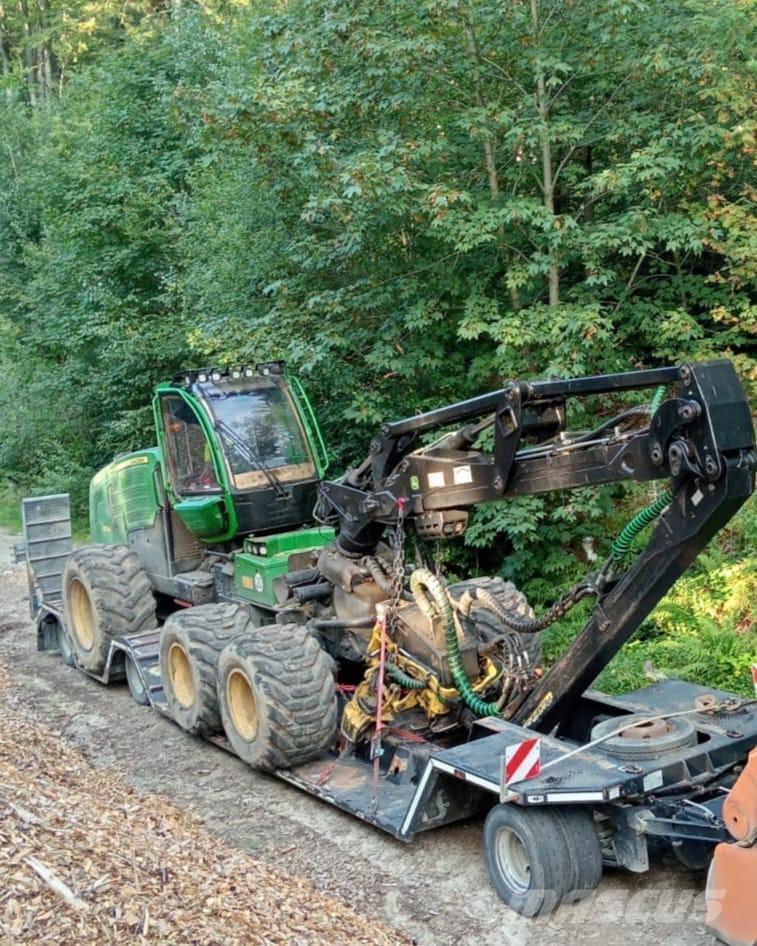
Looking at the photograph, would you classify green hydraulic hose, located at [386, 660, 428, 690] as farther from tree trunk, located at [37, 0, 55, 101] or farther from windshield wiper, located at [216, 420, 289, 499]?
tree trunk, located at [37, 0, 55, 101]

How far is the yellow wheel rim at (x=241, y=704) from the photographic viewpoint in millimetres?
7437

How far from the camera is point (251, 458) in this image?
9.05m

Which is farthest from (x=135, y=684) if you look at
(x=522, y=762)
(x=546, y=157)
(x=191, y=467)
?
(x=546, y=157)

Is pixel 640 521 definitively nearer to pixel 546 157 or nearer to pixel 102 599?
pixel 102 599

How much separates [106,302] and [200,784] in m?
12.8

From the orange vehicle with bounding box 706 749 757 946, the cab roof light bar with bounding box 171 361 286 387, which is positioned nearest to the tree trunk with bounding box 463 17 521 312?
the cab roof light bar with bounding box 171 361 286 387

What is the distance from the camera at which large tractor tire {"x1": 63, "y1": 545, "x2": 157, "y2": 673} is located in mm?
9617

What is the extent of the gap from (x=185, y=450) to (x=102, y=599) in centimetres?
152

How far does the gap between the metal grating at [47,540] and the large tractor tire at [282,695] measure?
4.65 meters

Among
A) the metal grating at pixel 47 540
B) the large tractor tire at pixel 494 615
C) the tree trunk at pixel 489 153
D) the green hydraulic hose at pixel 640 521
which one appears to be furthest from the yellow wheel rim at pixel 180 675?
the tree trunk at pixel 489 153

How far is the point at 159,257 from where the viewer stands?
19.2 meters

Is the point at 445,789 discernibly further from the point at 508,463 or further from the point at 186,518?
the point at 186,518

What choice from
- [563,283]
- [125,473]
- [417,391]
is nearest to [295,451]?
[125,473]

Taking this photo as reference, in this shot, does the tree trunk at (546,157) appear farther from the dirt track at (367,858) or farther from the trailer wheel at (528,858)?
the trailer wheel at (528,858)
